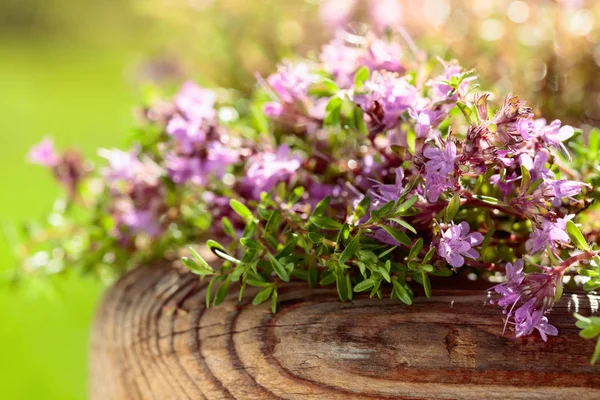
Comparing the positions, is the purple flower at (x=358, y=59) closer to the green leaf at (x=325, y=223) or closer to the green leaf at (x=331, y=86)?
the green leaf at (x=331, y=86)

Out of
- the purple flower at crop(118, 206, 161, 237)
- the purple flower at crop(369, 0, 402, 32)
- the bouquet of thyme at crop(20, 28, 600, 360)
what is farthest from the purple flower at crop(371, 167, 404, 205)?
the purple flower at crop(369, 0, 402, 32)

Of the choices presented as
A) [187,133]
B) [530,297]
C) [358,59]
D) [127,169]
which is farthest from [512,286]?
[127,169]

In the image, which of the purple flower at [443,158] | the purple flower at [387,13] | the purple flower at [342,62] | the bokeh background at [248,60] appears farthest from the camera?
the purple flower at [387,13]

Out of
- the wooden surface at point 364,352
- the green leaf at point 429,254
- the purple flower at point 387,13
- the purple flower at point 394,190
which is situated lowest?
the wooden surface at point 364,352

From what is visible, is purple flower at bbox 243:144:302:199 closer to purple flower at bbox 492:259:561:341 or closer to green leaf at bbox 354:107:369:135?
green leaf at bbox 354:107:369:135

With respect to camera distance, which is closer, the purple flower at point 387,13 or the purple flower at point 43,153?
the purple flower at point 43,153

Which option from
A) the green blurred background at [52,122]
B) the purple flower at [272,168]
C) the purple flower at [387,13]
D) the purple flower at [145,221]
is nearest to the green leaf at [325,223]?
the purple flower at [272,168]

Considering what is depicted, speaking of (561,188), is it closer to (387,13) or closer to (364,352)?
(364,352)
